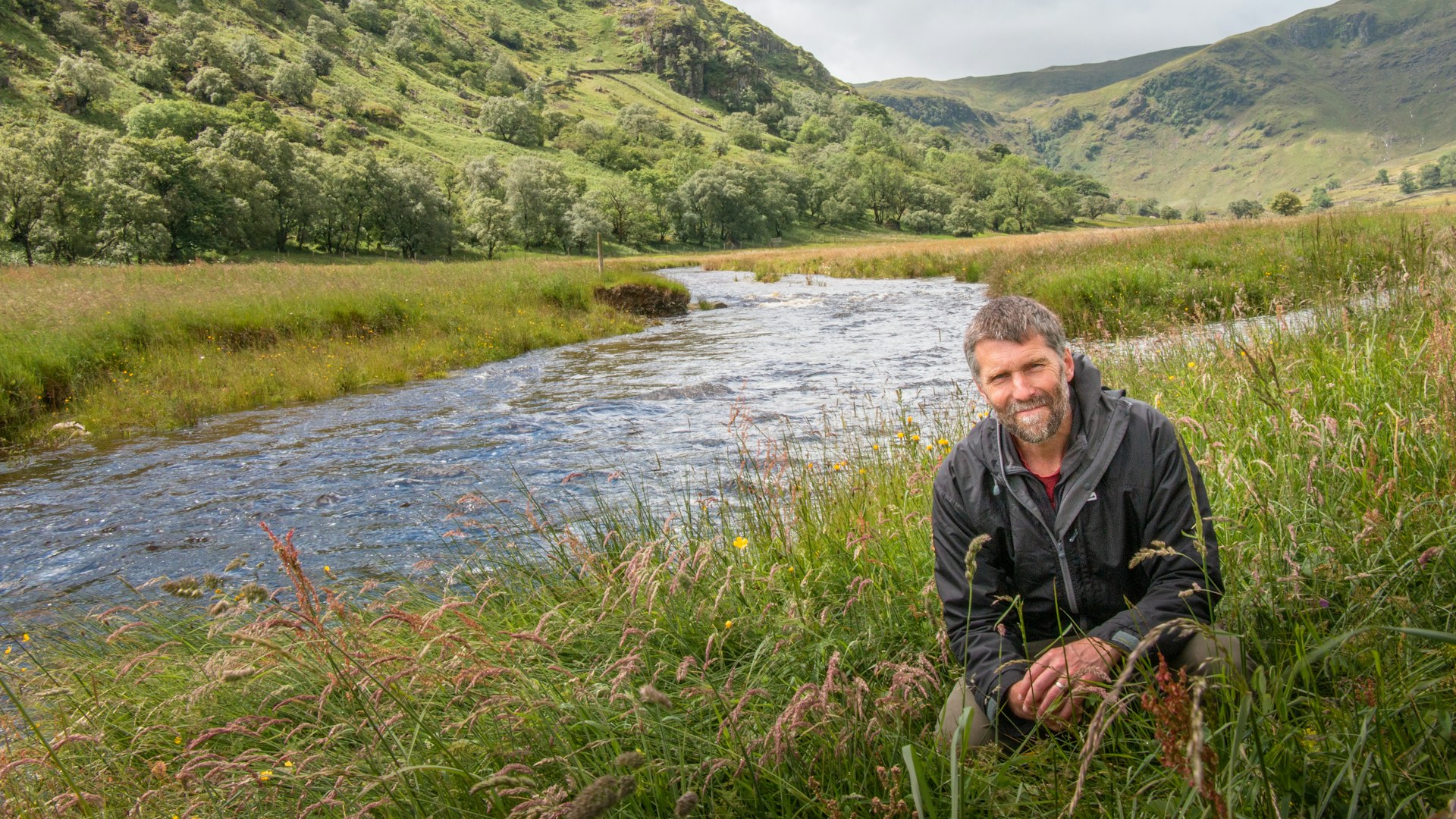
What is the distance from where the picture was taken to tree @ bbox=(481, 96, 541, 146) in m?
116

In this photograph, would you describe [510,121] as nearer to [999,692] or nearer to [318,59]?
[318,59]

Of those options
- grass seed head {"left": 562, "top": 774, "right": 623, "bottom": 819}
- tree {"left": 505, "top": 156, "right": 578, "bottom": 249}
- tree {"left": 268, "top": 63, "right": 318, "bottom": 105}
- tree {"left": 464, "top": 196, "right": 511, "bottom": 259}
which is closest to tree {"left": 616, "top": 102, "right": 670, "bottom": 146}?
tree {"left": 268, "top": 63, "right": 318, "bottom": 105}

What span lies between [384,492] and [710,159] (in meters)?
122

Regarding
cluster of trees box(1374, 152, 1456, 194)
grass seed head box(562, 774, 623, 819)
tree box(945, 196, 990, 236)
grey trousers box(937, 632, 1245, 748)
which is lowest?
grey trousers box(937, 632, 1245, 748)

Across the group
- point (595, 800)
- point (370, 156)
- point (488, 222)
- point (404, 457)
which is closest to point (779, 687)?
point (595, 800)

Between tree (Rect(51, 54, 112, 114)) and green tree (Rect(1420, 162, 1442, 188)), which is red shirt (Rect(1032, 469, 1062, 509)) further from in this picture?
green tree (Rect(1420, 162, 1442, 188))

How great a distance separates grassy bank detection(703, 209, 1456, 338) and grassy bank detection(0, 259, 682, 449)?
12106 mm

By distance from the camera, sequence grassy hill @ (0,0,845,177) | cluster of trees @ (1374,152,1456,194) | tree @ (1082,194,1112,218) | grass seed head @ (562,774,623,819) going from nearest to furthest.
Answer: grass seed head @ (562,774,623,819) → grassy hill @ (0,0,845,177) → tree @ (1082,194,1112,218) → cluster of trees @ (1374,152,1456,194)

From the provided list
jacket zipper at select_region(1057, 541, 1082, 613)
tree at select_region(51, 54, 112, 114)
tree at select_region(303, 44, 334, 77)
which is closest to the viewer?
jacket zipper at select_region(1057, 541, 1082, 613)

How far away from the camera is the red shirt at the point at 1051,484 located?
8.91 ft

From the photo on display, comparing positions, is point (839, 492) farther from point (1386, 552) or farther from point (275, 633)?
point (275, 633)

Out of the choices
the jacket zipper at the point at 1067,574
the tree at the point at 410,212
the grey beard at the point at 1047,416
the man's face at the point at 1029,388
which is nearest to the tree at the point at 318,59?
the tree at the point at 410,212

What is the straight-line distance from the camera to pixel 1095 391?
277cm

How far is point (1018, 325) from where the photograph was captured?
2805 mm
